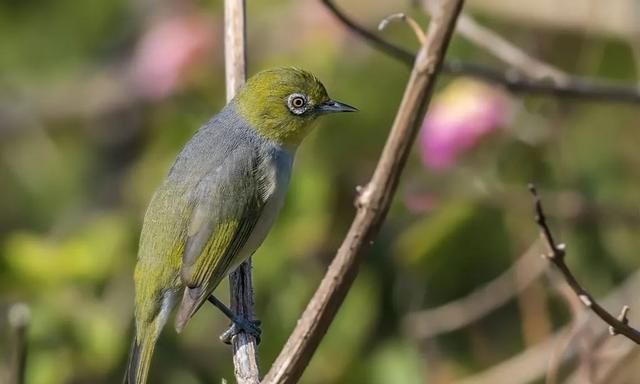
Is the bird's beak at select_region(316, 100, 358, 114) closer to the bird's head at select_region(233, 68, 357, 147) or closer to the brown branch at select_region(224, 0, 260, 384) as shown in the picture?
the bird's head at select_region(233, 68, 357, 147)

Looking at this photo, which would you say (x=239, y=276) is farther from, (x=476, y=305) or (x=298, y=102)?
(x=476, y=305)

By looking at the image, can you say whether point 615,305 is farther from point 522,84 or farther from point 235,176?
point 235,176

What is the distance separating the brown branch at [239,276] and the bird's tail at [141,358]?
0.92ft

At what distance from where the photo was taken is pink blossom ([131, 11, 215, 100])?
6035 mm

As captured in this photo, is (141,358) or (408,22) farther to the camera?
(141,358)

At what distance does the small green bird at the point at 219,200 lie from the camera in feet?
12.3

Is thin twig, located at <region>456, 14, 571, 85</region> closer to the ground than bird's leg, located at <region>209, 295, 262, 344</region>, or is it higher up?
higher up

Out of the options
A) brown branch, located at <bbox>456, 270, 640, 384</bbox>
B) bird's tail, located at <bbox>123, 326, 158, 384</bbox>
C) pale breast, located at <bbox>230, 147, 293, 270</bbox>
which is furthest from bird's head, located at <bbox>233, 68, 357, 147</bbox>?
brown branch, located at <bbox>456, 270, 640, 384</bbox>

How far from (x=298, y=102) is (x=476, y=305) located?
1211mm

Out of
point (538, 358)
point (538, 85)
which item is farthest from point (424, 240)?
point (538, 85)

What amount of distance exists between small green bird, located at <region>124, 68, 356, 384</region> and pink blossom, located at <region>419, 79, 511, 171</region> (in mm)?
715

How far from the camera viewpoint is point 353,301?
4.56m

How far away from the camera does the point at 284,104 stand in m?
4.07

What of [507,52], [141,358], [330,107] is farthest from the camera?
[507,52]
